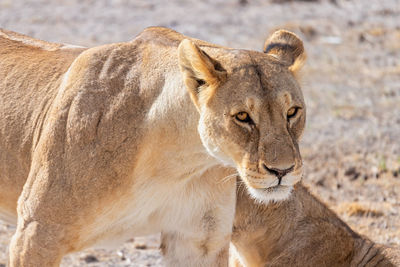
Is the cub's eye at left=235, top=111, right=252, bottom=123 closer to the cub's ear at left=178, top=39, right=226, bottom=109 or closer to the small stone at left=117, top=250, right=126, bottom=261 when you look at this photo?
the cub's ear at left=178, top=39, right=226, bottom=109

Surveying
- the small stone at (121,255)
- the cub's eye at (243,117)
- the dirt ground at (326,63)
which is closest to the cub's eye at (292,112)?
the cub's eye at (243,117)

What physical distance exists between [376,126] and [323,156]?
1.04 metres

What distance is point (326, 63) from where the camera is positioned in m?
10.5

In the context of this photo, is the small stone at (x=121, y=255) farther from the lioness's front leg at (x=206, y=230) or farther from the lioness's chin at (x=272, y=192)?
the lioness's chin at (x=272, y=192)

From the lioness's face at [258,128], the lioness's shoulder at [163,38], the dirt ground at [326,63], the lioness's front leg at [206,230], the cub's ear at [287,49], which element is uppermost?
the lioness's shoulder at [163,38]

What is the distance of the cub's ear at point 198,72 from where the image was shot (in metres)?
Result: 3.90

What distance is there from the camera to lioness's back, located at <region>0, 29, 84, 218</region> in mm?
4555

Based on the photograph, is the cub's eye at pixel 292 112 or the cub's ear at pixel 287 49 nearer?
the cub's eye at pixel 292 112

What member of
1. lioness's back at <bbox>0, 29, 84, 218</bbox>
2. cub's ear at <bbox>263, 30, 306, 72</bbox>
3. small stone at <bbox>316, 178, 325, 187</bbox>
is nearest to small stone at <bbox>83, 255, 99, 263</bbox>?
lioness's back at <bbox>0, 29, 84, 218</bbox>

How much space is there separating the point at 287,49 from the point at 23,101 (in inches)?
54.5

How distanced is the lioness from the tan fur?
84 cm

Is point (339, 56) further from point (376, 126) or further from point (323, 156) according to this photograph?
point (323, 156)

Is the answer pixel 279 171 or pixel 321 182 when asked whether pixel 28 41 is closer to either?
pixel 279 171

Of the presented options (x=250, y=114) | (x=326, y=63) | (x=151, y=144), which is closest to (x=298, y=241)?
(x=151, y=144)
